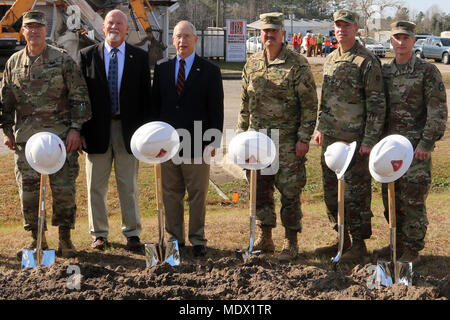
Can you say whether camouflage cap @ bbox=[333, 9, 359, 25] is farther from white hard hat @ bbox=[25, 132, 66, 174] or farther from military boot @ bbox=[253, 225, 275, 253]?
white hard hat @ bbox=[25, 132, 66, 174]

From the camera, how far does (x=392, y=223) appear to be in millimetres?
4648

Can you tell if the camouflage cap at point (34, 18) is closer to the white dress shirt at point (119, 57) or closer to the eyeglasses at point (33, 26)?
the eyeglasses at point (33, 26)

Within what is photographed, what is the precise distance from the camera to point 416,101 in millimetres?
5270

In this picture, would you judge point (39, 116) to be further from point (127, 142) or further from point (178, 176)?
point (178, 176)

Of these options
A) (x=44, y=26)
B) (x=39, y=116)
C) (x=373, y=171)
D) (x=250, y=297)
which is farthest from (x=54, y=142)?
(x=373, y=171)

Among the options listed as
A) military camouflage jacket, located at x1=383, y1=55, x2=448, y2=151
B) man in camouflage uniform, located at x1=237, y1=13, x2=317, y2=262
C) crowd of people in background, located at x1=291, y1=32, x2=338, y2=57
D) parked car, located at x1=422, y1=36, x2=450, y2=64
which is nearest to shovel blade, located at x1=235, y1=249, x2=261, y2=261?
man in camouflage uniform, located at x1=237, y1=13, x2=317, y2=262

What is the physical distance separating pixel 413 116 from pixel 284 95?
1141 millimetres

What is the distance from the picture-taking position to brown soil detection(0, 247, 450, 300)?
165 inches

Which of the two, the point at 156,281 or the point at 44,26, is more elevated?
the point at 44,26

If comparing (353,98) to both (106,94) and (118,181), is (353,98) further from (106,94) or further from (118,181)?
(118,181)

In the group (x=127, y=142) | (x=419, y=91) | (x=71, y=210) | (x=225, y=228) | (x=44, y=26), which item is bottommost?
(x=225, y=228)

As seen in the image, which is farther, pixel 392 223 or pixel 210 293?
pixel 392 223
